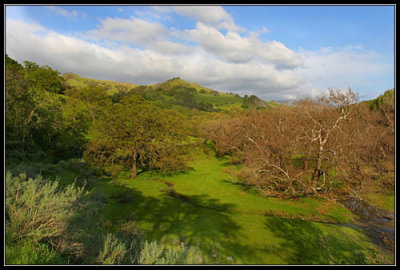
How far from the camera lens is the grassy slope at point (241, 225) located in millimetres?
11555

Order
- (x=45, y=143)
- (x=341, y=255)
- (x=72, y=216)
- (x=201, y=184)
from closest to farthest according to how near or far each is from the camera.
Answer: (x=72, y=216)
(x=341, y=255)
(x=45, y=143)
(x=201, y=184)

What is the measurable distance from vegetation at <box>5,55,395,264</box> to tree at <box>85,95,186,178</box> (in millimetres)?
151

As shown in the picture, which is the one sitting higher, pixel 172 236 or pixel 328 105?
pixel 328 105

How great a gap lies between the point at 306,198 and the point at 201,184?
12.3 m

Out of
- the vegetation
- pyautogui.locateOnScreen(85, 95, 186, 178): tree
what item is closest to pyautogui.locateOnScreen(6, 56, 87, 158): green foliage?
the vegetation

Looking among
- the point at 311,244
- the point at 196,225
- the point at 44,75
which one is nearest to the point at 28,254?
the point at 196,225

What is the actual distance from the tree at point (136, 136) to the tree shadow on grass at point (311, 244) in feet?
53.7

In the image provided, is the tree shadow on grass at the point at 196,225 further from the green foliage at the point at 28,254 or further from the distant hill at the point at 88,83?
the distant hill at the point at 88,83

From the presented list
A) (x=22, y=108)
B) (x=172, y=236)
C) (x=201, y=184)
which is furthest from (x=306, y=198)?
(x=22, y=108)

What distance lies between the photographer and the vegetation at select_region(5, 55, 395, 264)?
546 cm

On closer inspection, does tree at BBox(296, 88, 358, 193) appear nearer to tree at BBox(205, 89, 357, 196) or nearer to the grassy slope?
tree at BBox(205, 89, 357, 196)

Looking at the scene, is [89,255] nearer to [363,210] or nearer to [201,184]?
[201,184]

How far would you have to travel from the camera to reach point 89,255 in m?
5.32

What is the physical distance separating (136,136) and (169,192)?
326 inches
